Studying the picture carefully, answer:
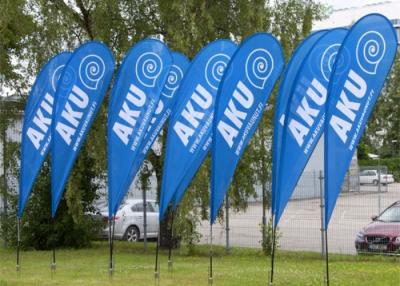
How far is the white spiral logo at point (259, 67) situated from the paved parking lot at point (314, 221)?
8532 millimetres

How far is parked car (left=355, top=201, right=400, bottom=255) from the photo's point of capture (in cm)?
1716

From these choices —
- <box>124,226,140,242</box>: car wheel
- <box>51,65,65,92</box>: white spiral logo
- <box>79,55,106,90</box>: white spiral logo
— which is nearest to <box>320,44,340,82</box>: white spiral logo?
<box>79,55,106,90</box>: white spiral logo

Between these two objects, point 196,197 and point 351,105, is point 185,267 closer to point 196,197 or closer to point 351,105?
point 196,197

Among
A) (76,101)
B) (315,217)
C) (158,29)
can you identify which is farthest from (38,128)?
(315,217)

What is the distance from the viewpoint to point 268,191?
1855 cm

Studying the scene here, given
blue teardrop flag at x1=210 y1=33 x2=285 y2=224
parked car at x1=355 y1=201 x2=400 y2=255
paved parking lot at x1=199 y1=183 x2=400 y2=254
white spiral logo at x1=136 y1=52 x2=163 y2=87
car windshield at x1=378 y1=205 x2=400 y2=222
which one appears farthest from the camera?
paved parking lot at x1=199 y1=183 x2=400 y2=254

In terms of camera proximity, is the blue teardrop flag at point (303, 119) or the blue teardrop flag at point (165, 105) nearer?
the blue teardrop flag at point (303, 119)

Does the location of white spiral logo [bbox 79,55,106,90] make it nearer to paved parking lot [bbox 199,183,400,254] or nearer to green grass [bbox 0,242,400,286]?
green grass [bbox 0,242,400,286]

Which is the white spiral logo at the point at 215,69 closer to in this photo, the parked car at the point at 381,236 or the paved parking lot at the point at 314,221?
the parked car at the point at 381,236

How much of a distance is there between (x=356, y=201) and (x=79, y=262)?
8.03 metres

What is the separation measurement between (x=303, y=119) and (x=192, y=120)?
2.19 metres

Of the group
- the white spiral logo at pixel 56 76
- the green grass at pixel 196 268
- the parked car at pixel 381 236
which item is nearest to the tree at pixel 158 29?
the green grass at pixel 196 268

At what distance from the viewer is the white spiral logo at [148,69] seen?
12.3 metres

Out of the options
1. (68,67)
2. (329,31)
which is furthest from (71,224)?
(329,31)
